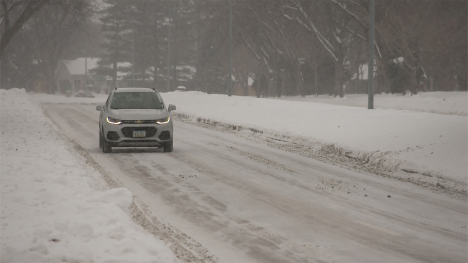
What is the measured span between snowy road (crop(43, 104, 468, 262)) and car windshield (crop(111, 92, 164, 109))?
7.11 ft

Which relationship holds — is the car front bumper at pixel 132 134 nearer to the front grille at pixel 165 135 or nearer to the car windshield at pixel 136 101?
the front grille at pixel 165 135

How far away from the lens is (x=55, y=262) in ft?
20.7

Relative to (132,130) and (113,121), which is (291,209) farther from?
(113,121)

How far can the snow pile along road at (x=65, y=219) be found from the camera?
6617 millimetres

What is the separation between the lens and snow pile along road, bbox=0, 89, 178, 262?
6.62 meters

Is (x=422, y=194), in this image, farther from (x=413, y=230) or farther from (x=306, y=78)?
(x=306, y=78)

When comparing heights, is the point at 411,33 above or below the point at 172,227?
above

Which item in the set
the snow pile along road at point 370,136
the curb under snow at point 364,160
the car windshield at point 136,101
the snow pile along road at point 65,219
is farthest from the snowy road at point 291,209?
the car windshield at point 136,101

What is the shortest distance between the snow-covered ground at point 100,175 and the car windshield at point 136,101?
1794 mm

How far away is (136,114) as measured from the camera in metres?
17.2

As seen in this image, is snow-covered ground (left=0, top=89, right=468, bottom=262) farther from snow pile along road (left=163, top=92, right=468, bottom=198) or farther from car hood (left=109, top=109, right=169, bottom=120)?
car hood (left=109, top=109, right=169, bottom=120)

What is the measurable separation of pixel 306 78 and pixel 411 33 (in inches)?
1043

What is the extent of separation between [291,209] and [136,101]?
9293mm

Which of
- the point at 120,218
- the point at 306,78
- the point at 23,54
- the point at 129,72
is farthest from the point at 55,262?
the point at 129,72
